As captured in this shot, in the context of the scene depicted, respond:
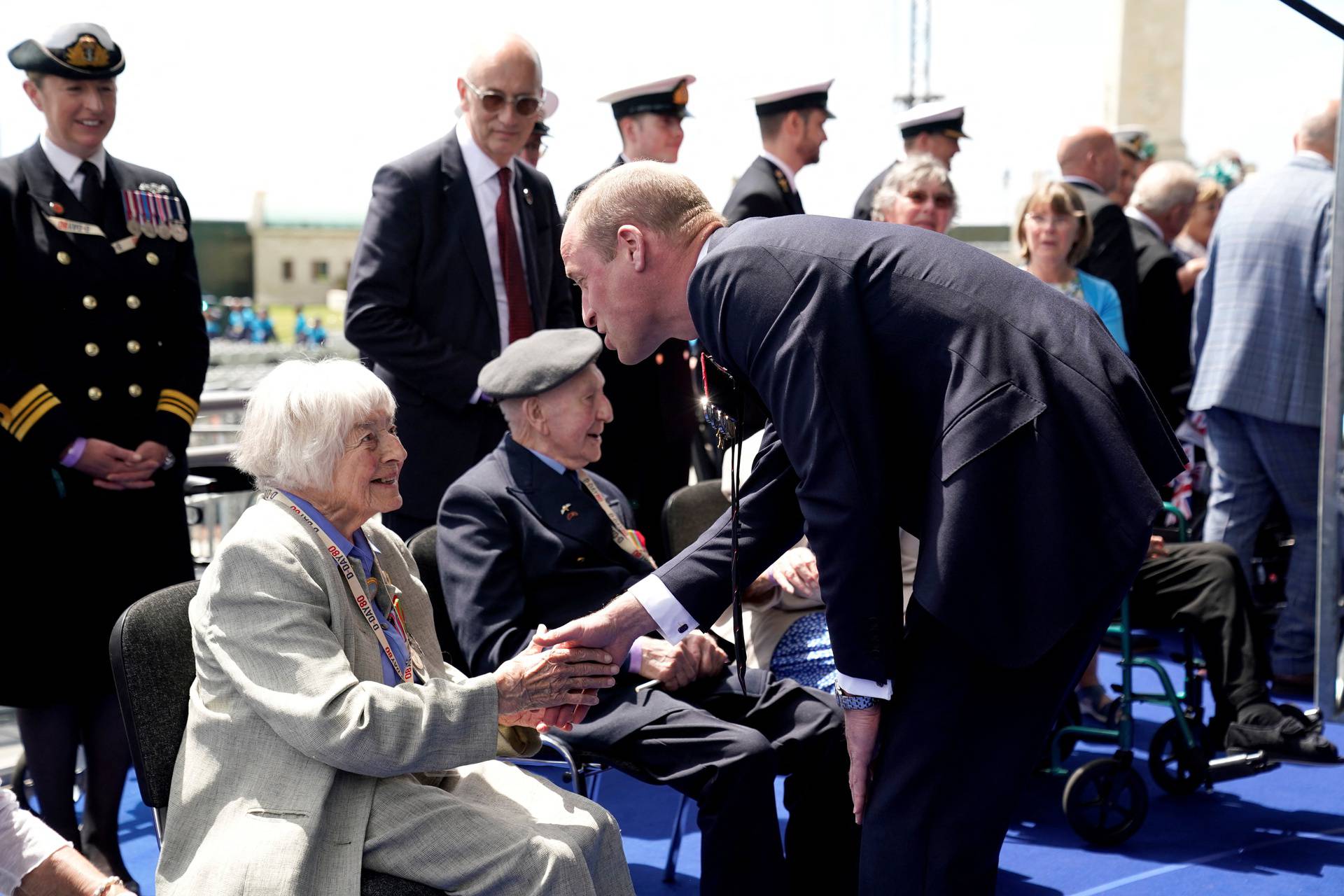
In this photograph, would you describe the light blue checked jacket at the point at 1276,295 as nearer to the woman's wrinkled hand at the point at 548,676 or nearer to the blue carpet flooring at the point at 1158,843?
the blue carpet flooring at the point at 1158,843

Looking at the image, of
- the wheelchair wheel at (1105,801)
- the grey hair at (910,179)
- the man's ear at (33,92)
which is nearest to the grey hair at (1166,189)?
the grey hair at (910,179)

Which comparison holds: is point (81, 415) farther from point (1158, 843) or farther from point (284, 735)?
point (1158, 843)

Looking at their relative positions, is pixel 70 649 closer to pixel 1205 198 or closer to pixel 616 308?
pixel 616 308

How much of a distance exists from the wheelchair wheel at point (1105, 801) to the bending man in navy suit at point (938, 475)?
187cm

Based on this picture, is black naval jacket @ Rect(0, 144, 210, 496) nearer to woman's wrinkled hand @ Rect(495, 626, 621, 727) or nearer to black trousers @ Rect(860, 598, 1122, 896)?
woman's wrinkled hand @ Rect(495, 626, 621, 727)

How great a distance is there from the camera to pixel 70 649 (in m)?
3.47

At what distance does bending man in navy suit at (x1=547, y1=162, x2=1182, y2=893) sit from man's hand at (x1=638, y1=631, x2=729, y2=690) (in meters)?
1.09

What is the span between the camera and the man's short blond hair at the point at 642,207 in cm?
216

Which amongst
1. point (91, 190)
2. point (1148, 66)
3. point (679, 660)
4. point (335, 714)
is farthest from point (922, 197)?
point (1148, 66)

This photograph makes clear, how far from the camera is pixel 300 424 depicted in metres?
2.50

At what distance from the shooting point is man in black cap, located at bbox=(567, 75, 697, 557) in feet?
16.1

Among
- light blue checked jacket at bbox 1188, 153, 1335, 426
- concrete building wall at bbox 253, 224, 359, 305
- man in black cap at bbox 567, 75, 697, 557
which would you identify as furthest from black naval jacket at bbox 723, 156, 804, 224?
concrete building wall at bbox 253, 224, 359, 305

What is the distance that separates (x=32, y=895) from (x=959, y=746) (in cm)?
152

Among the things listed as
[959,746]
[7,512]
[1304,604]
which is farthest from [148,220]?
[1304,604]
